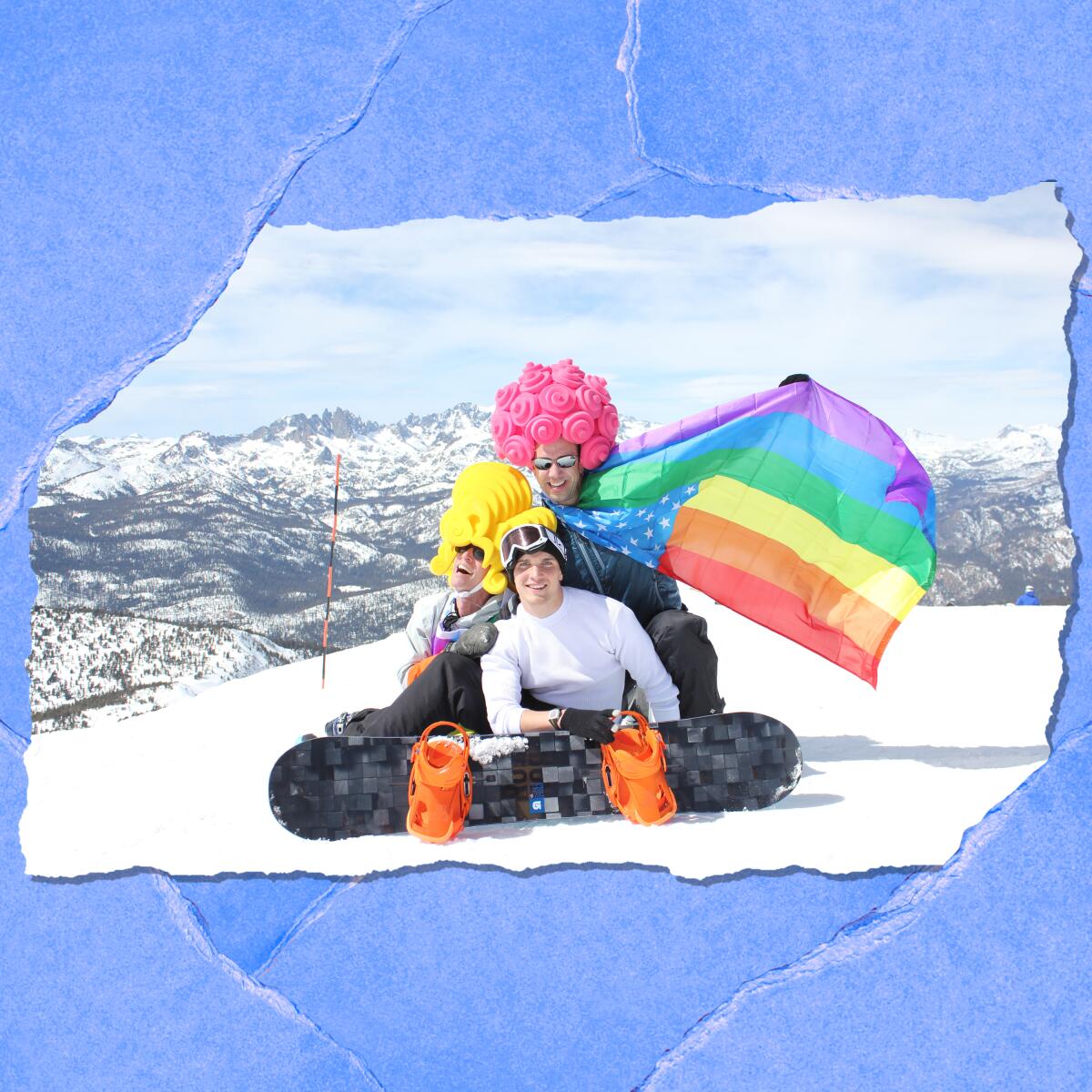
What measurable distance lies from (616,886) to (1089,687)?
0.75 metres

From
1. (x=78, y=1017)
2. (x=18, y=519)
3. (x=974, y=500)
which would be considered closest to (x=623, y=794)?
(x=78, y=1017)

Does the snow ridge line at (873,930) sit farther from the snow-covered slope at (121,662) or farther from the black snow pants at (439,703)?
the snow-covered slope at (121,662)

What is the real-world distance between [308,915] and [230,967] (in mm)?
135

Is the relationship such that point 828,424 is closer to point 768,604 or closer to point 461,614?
point 768,604

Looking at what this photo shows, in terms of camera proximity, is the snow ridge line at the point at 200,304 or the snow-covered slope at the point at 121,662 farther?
the snow-covered slope at the point at 121,662

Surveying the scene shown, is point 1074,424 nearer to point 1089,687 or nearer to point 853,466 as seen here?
point 1089,687

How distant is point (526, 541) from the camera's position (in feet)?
7.55

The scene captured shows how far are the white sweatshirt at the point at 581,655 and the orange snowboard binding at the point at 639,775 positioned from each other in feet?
0.74

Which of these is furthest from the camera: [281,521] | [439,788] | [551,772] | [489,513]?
[281,521]

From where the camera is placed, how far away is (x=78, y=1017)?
1.76 metres

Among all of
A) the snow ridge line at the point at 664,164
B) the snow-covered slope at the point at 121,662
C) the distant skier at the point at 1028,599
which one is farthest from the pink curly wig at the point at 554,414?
the distant skier at the point at 1028,599

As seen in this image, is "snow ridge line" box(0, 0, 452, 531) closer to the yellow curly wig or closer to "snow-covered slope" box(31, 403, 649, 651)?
the yellow curly wig

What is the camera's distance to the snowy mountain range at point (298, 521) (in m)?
2.93

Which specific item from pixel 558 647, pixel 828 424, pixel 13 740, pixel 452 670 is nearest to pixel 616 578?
pixel 558 647
